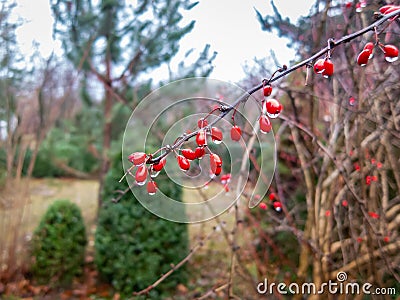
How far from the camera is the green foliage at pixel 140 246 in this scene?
7.70 ft

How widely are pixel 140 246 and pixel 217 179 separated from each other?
136 centimetres

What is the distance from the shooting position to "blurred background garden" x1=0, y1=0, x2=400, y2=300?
138 cm


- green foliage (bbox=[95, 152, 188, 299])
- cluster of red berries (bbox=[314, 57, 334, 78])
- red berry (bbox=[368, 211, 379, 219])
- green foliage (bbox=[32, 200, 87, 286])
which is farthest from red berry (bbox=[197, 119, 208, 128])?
green foliage (bbox=[32, 200, 87, 286])

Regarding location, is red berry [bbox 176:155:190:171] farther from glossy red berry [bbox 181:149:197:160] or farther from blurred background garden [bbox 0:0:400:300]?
blurred background garden [bbox 0:0:400:300]

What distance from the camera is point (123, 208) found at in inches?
95.3

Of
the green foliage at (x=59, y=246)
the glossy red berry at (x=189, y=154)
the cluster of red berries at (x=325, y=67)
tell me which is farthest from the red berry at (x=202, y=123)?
the green foliage at (x=59, y=246)

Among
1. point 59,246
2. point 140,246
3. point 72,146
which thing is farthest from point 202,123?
point 72,146

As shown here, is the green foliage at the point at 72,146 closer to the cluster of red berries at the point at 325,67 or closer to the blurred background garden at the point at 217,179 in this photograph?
the blurred background garden at the point at 217,179

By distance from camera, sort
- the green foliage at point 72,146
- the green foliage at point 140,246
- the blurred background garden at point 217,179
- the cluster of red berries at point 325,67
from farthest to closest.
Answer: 1. the green foliage at point 72,146
2. the green foliage at point 140,246
3. the blurred background garden at point 217,179
4. the cluster of red berries at point 325,67

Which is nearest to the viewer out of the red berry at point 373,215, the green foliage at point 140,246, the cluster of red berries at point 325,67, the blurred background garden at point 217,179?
the cluster of red berries at point 325,67

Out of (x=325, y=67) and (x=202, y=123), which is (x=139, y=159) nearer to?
(x=202, y=123)

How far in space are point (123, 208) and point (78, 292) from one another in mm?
773

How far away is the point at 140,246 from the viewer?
2385 mm

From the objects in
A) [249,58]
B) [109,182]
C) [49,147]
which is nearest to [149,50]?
[109,182]
